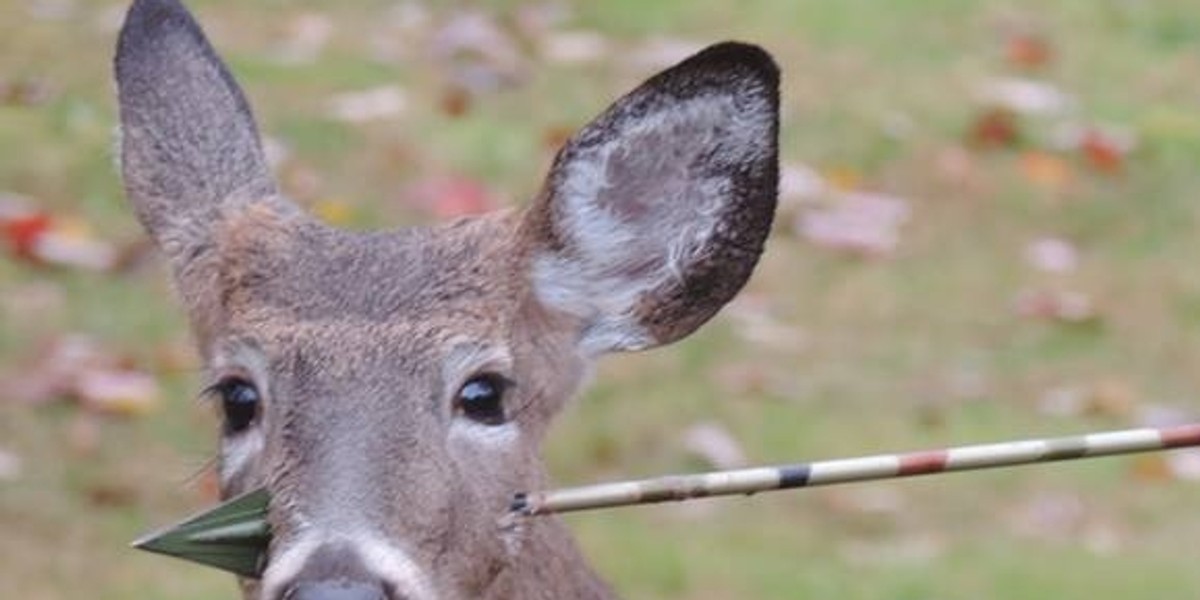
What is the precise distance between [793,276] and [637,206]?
5525 mm

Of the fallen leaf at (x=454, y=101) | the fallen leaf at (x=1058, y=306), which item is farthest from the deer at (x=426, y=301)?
the fallen leaf at (x=454, y=101)

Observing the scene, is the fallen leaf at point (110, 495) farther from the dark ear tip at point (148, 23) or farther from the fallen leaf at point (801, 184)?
the dark ear tip at point (148, 23)

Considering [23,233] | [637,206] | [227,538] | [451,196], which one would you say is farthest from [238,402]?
[451,196]

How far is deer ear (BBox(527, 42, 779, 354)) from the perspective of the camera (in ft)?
16.8

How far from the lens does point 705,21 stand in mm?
13195

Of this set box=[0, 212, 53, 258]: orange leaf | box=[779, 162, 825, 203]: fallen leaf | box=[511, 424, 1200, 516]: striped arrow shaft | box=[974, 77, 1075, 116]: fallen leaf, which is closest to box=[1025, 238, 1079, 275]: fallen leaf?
box=[779, 162, 825, 203]: fallen leaf

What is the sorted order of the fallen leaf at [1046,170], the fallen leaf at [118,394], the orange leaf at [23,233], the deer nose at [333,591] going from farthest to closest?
the fallen leaf at [1046,170]
the orange leaf at [23,233]
the fallen leaf at [118,394]
the deer nose at [333,591]

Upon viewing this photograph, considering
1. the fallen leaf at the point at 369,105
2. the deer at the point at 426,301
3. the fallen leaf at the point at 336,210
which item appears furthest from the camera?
the fallen leaf at the point at 369,105

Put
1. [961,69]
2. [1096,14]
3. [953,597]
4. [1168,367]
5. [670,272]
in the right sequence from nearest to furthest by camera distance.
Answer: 1. [670,272]
2. [953,597]
3. [1168,367]
4. [961,69]
5. [1096,14]


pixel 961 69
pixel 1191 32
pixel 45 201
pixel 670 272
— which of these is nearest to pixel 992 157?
pixel 961 69

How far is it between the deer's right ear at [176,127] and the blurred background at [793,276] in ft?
5.74

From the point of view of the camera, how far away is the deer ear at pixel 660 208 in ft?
16.8

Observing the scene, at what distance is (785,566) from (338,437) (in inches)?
162

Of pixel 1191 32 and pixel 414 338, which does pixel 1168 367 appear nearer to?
pixel 1191 32
